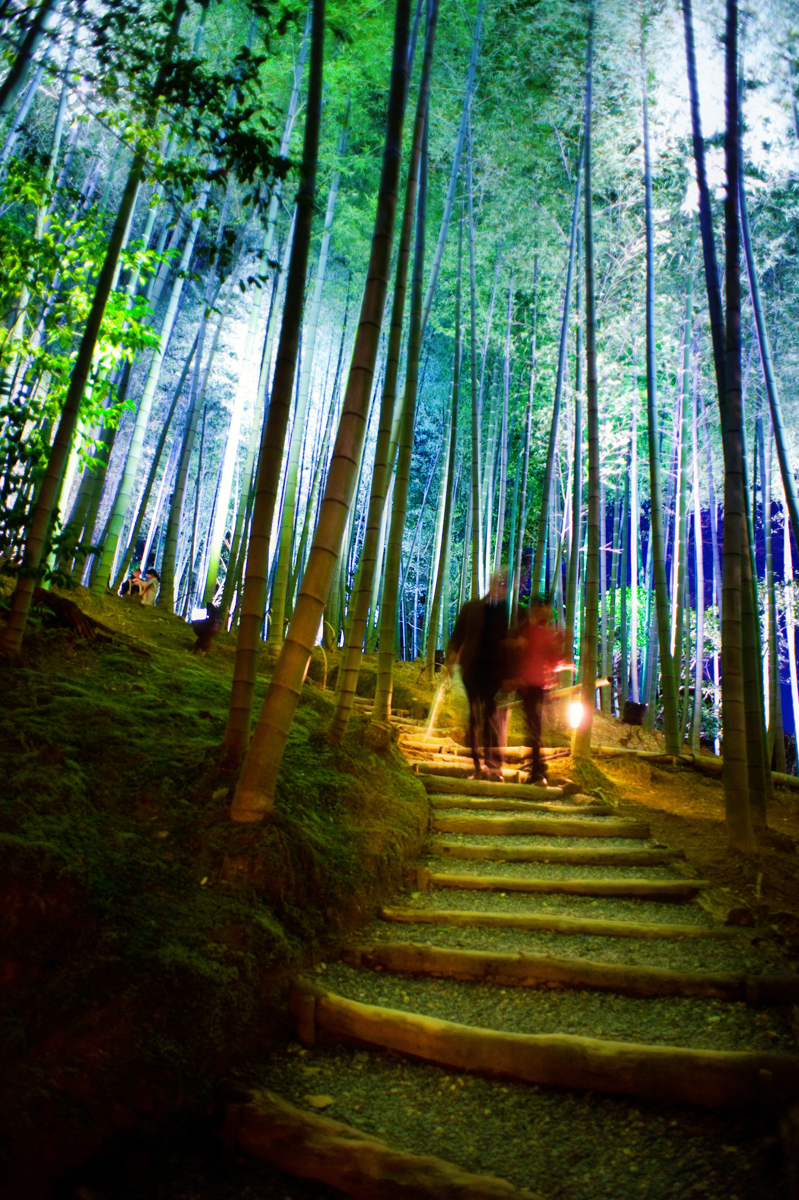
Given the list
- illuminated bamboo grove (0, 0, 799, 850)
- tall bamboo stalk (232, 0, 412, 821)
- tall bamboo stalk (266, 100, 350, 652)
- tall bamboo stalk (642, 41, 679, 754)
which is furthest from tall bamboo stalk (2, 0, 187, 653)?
tall bamboo stalk (642, 41, 679, 754)

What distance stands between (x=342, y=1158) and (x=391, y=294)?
783cm

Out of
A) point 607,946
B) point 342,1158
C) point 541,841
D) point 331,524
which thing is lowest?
point 342,1158

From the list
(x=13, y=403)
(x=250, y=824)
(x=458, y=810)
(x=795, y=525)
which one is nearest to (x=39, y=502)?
(x=13, y=403)

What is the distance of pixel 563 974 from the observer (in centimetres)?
201

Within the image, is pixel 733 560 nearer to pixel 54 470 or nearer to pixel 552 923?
pixel 552 923

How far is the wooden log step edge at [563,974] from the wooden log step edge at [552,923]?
10.5 inches

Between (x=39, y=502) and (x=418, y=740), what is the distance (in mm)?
3163

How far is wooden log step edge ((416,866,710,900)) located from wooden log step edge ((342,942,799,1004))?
637 mm

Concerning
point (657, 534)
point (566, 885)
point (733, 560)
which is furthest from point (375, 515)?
point (657, 534)

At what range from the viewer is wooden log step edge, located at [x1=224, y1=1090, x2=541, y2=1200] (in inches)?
47.6

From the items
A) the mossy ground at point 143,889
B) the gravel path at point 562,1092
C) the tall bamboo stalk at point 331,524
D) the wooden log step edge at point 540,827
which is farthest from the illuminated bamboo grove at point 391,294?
the gravel path at point 562,1092

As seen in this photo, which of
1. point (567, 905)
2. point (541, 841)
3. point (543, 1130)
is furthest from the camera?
point (541, 841)

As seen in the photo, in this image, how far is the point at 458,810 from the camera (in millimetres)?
3801

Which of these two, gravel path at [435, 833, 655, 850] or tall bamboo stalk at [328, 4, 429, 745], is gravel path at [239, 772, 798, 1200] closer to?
gravel path at [435, 833, 655, 850]
